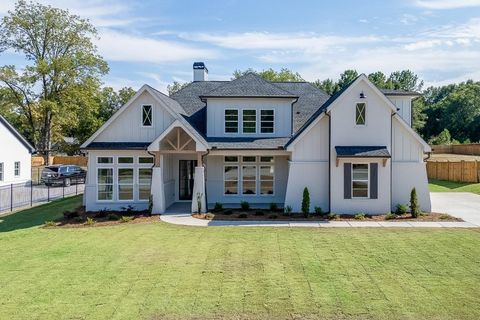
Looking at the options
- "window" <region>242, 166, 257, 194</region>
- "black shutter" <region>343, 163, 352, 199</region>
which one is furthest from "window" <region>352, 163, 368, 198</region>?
"window" <region>242, 166, 257, 194</region>

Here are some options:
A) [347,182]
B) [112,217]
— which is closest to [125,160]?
[112,217]

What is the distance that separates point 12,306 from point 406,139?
17.1m

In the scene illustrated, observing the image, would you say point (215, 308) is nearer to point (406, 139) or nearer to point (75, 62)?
point (406, 139)

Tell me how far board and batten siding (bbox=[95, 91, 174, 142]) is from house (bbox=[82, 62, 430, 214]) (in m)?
0.05

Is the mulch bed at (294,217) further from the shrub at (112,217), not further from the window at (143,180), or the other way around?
the shrub at (112,217)

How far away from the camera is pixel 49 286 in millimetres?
8859

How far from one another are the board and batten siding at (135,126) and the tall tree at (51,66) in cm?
2949

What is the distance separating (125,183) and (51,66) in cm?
3360

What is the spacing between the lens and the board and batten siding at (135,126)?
1948cm

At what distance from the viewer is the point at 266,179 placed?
2139cm

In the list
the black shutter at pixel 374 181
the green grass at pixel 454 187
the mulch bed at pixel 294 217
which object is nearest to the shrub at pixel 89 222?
the mulch bed at pixel 294 217

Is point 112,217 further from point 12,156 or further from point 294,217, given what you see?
point 12,156

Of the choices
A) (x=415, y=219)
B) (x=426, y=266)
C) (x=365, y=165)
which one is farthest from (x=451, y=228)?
(x=426, y=266)

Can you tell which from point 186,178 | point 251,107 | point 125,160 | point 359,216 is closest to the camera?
point 359,216
